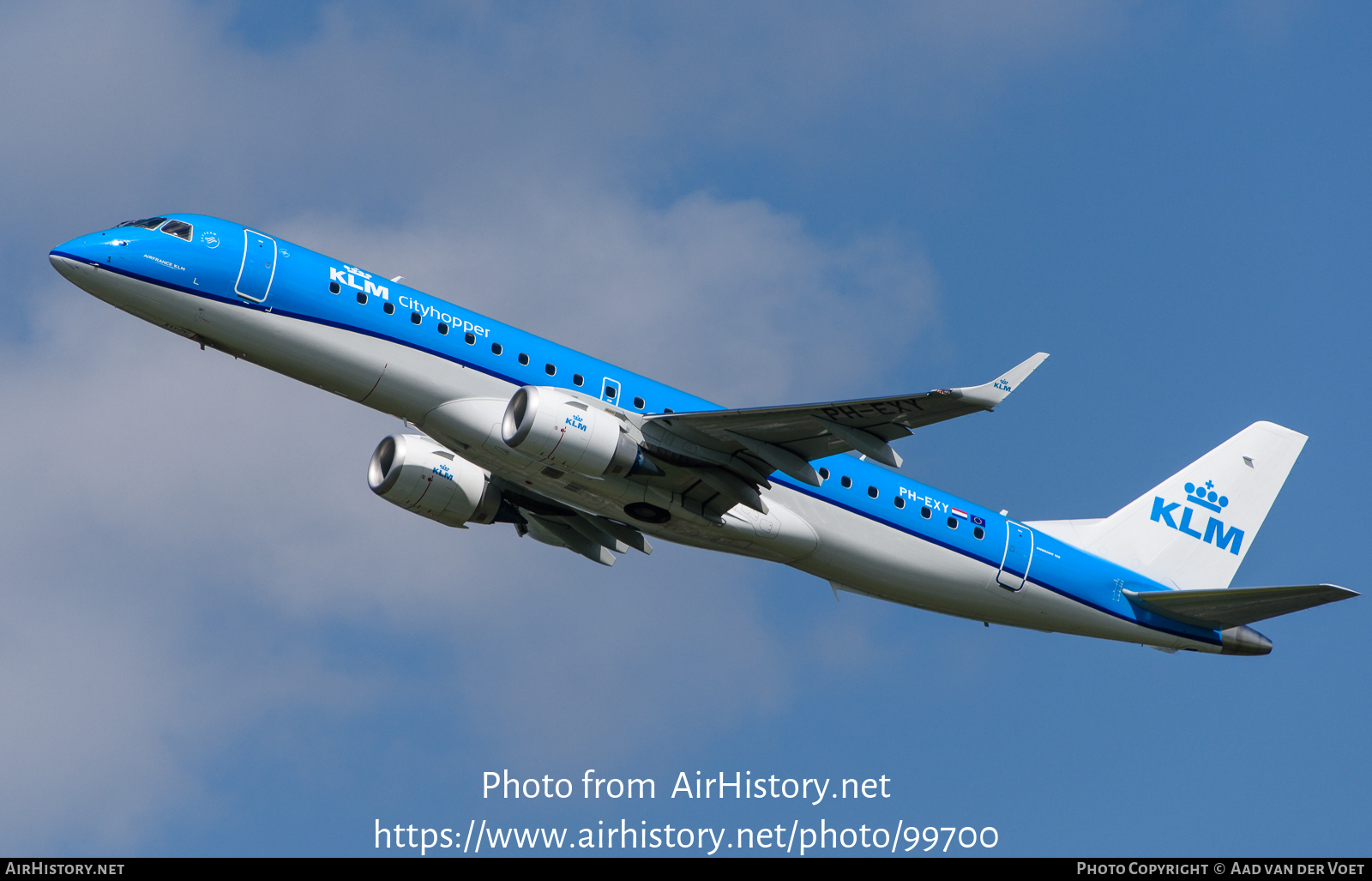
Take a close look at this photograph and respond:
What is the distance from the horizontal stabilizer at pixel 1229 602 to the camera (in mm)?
33781

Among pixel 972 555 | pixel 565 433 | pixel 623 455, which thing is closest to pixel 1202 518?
pixel 972 555

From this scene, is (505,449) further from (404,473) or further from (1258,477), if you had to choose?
(1258,477)

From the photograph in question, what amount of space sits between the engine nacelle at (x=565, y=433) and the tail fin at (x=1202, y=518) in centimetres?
1396

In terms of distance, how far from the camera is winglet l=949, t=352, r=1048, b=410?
26.5 metres

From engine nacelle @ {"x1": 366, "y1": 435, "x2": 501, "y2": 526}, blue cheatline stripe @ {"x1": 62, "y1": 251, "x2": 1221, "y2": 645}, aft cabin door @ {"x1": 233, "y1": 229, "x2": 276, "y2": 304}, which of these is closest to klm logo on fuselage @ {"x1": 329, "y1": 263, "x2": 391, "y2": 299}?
blue cheatline stripe @ {"x1": 62, "y1": 251, "x2": 1221, "y2": 645}

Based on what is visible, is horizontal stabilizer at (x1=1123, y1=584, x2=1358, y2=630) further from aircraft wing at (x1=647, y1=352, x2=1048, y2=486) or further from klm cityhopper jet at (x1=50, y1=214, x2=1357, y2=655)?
aircraft wing at (x1=647, y1=352, x2=1048, y2=486)

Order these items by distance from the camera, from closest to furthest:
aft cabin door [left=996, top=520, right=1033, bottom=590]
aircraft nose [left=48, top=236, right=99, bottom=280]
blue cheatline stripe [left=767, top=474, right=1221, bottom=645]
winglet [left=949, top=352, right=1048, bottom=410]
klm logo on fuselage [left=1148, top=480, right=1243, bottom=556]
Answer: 1. winglet [left=949, top=352, right=1048, bottom=410]
2. aircraft nose [left=48, top=236, right=99, bottom=280]
3. blue cheatline stripe [left=767, top=474, right=1221, bottom=645]
4. aft cabin door [left=996, top=520, right=1033, bottom=590]
5. klm logo on fuselage [left=1148, top=480, right=1243, bottom=556]

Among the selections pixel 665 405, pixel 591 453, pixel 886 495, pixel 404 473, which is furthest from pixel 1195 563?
pixel 404 473

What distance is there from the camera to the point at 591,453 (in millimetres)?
29609

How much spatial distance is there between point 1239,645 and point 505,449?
21449mm

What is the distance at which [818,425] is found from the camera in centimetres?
2984

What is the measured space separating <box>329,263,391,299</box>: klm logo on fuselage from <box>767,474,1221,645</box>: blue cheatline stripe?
991 centimetres

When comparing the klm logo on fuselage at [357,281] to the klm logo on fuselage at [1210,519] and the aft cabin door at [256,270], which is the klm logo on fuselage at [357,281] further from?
the klm logo on fuselage at [1210,519]
